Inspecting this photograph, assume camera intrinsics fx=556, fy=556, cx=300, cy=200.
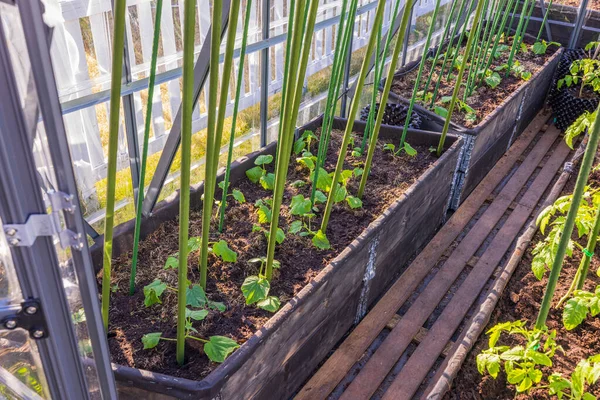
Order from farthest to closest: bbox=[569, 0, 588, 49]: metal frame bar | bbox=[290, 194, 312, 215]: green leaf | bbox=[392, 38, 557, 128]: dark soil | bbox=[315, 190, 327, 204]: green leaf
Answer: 1. bbox=[569, 0, 588, 49]: metal frame bar
2. bbox=[392, 38, 557, 128]: dark soil
3. bbox=[315, 190, 327, 204]: green leaf
4. bbox=[290, 194, 312, 215]: green leaf

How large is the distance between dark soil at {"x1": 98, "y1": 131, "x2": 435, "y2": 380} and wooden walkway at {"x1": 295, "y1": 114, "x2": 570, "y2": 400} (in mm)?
345

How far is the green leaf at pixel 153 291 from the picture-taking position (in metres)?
1.55

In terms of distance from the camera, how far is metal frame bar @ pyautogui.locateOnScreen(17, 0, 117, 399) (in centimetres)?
72

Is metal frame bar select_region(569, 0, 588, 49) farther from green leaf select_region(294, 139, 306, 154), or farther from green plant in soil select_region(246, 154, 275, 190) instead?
green plant in soil select_region(246, 154, 275, 190)

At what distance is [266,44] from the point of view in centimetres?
227

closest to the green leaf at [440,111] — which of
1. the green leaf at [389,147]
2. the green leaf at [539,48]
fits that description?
the green leaf at [389,147]

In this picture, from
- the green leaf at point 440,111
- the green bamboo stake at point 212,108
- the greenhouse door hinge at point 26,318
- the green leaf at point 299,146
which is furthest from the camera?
the green leaf at point 440,111

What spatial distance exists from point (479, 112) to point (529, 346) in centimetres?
182

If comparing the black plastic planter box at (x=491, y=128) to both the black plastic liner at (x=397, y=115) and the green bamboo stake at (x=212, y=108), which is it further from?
the green bamboo stake at (x=212, y=108)

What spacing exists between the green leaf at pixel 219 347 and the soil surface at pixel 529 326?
0.58 meters

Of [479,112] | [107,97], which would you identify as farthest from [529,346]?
[479,112]

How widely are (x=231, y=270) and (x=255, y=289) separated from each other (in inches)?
6.9

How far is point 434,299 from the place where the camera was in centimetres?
217

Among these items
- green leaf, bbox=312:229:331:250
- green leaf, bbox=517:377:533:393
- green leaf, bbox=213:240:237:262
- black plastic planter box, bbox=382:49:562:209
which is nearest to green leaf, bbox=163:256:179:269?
green leaf, bbox=213:240:237:262
